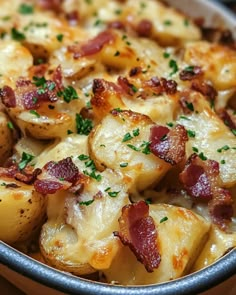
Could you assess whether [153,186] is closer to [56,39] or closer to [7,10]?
[56,39]

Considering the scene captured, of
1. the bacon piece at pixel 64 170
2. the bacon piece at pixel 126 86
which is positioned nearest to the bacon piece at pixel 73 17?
the bacon piece at pixel 126 86

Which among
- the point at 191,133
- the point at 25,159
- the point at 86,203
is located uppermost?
the point at 191,133

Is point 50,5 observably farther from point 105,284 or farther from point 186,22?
point 105,284

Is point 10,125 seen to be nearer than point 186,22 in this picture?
Yes

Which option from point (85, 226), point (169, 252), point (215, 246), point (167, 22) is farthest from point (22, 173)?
point (167, 22)

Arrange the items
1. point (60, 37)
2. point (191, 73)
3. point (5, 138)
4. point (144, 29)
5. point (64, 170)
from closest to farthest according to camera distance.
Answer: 1. point (64, 170)
2. point (5, 138)
3. point (191, 73)
4. point (60, 37)
5. point (144, 29)

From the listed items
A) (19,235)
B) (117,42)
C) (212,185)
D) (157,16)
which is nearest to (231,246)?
(212,185)

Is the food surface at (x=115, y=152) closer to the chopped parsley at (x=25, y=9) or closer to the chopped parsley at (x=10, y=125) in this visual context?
the chopped parsley at (x=10, y=125)
